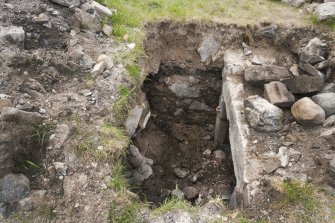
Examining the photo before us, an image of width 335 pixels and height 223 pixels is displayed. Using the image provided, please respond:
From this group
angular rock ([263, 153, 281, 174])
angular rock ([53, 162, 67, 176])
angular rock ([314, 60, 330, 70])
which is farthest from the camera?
angular rock ([314, 60, 330, 70])

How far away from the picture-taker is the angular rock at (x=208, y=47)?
641 centimetres

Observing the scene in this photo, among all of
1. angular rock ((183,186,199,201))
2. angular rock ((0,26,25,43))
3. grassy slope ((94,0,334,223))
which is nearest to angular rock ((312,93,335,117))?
grassy slope ((94,0,334,223))

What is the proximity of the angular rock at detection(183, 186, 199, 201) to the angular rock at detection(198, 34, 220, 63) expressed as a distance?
2.28 metres

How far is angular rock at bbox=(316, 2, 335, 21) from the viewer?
622 centimetres

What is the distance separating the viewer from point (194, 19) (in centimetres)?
643

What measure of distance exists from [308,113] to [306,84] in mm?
559

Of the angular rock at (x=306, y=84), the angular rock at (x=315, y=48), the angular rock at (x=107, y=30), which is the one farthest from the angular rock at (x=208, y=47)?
the angular rock at (x=306, y=84)

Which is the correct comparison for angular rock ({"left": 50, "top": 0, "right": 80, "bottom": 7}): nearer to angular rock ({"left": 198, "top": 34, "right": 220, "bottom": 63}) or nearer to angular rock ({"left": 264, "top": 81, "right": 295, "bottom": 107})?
angular rock ({"left": 198, "top": 34, "right": 220, "bottom": 63})

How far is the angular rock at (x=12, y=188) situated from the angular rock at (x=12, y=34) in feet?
7.21

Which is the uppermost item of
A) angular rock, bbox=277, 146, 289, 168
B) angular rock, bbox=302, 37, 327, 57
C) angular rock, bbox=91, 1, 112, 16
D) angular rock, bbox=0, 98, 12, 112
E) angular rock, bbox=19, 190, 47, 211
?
angular rock, bbox=302, 37, 327, 57

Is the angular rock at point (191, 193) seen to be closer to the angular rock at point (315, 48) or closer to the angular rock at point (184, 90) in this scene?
the angular rock at point (184, 90)

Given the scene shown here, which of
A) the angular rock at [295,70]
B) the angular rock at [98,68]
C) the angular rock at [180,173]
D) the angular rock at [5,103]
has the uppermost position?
the angular rock at [295,70]

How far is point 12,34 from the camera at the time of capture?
5.11 m

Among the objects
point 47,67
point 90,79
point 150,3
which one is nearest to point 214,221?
point 90,79
